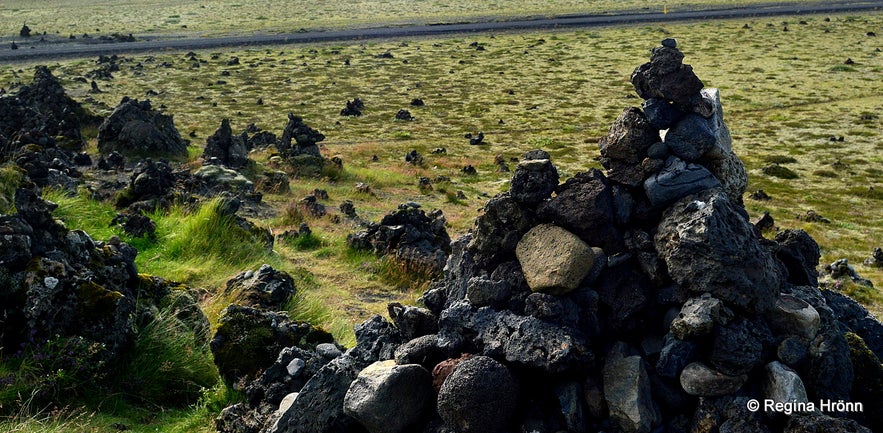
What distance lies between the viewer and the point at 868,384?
866 cm

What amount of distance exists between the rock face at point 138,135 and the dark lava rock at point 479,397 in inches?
1120

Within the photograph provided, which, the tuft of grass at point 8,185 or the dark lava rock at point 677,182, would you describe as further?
the tuft of grass at point 8,185

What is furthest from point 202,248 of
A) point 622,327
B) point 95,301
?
point 622,327

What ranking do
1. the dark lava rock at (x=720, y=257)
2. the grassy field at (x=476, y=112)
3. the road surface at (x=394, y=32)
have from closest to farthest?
the dark lava rock at (x=720, y=257), the grassy field at (x=476, y=112), the road surface at (x=394, y=32)

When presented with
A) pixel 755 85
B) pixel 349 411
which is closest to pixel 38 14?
pixel 755 85

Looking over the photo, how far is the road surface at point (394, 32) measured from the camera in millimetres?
90812

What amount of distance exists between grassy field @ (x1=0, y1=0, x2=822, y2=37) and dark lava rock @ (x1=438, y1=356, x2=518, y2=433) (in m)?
117

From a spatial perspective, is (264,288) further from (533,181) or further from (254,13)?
(254,13)

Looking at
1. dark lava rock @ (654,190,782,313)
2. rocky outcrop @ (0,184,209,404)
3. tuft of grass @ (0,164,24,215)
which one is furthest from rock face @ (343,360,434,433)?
tuft of grass @ (0,164,24,215)

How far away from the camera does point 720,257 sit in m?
8.12

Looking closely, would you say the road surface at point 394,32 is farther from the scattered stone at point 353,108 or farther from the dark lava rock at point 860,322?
the dark lava rock at point 860,322

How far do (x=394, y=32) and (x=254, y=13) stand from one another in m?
53.4

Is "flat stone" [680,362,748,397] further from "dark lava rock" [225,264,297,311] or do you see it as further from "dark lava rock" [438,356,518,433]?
"dark lava rock" [225,264,297,311]

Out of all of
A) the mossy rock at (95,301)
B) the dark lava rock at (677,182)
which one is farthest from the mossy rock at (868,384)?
the mossy rock at (95,301)
